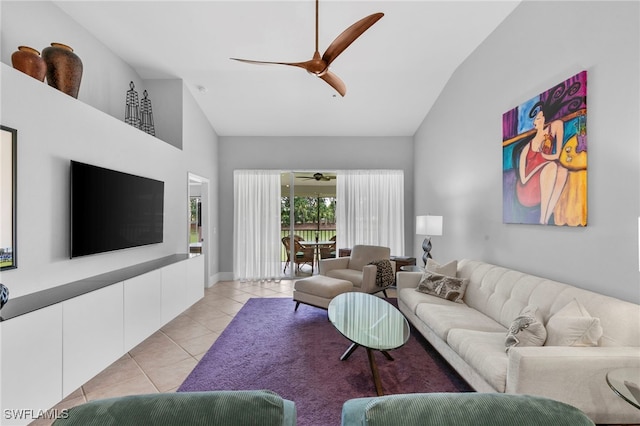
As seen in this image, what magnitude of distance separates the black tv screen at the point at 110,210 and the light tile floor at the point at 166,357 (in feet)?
3.49

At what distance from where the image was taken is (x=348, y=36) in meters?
2.14

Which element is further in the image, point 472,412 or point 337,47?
point 337,47

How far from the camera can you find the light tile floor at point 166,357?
2209 mm

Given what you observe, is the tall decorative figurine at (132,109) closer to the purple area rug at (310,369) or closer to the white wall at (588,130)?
the purple area rug at (310,369)

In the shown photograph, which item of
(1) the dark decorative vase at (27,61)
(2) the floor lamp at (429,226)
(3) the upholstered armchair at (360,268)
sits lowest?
(3) the upholstered armchair at (360,268)

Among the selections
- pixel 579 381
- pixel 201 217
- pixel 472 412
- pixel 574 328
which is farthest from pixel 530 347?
pixel 201 217

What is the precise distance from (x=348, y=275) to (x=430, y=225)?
1.38m

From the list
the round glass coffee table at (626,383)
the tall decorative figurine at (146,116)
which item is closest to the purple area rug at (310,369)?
the round glass coffee table at (626,383)

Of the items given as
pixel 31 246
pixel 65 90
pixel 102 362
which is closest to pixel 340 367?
pixel 102 362

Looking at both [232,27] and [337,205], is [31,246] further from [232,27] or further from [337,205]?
[337,205]

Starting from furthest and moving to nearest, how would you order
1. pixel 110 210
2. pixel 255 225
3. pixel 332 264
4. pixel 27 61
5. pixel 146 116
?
pixel 255 225 < pixel 332 264 < pixel 146 116 < pixel 110 210 < pixel 27 61

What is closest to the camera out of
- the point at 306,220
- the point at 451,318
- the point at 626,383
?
the point at 626,383

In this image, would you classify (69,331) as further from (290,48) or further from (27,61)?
(290,48)

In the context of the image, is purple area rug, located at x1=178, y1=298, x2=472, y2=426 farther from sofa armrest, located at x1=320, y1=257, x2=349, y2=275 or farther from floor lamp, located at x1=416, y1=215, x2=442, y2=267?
floor lamp, located at x1=416, y1=215, x2=442, y2=267
